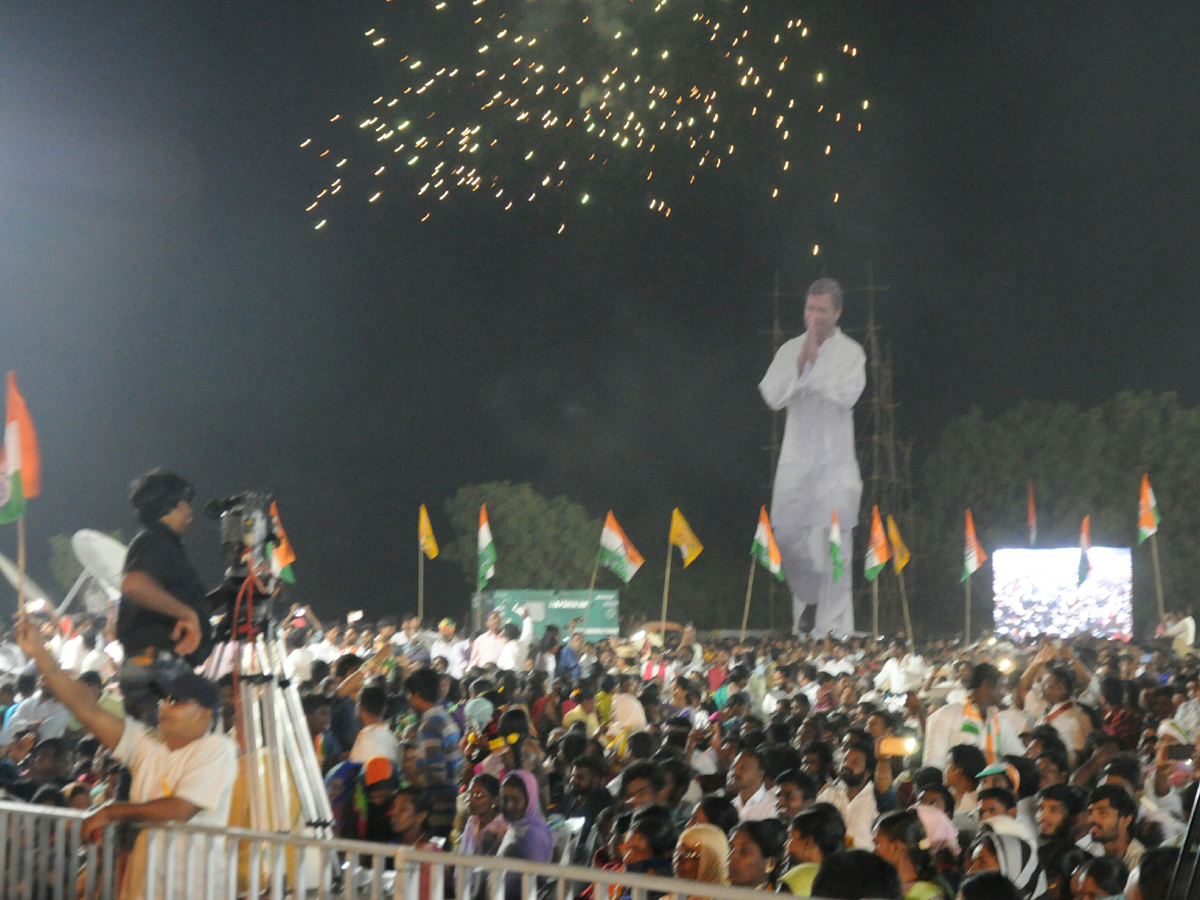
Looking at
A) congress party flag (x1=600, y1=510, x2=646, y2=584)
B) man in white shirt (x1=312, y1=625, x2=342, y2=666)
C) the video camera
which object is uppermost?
congress party flag (x1=600, y1=510, x2=646, y2=584)

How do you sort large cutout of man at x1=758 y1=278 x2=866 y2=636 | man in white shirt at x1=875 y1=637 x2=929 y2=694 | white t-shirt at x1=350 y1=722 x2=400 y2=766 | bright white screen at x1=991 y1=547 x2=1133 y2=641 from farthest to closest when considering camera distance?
large cutout of man at x1=758 y1=278 x2=866 y2=636 → bright white screen at x1=991 y1=547 x2=1133 y2=641 → man in white shirt at x1=875 y1=637 x2=929 y2=694 → white t-shirt at x1=350 y1=722 x2=400 y2=766

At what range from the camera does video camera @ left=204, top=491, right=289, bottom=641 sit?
501 centimetres

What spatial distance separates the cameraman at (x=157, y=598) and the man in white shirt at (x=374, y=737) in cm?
132

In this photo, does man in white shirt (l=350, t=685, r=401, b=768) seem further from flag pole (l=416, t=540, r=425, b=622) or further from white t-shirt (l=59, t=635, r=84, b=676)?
flag pole (l=416, t=540, r=425, b=622)

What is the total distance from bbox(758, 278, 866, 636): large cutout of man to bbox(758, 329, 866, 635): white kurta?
0.02 metres

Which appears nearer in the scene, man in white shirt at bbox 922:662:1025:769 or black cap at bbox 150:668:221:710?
black cap at bbox 150:668:221:710

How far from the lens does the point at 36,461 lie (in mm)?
5996

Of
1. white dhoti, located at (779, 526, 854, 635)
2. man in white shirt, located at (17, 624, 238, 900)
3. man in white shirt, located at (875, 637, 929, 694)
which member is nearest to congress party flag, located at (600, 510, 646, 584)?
man in white shirt, located at (875, 637, 929, 694)

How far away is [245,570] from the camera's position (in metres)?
5.02

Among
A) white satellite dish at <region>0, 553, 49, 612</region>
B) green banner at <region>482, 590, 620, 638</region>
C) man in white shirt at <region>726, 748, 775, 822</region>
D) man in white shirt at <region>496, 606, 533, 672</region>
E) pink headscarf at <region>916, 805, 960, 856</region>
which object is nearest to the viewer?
pink headscarf at <region>916, 805, 960, 856</region>

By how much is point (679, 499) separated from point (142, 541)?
4354 cm

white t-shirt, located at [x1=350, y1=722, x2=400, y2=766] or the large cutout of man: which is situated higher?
the large cutout of man

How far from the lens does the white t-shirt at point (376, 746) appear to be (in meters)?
6.50

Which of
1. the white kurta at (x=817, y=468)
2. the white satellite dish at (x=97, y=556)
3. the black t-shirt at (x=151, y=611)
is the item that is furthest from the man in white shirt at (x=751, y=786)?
the white kurta at (x=817, y=468)
